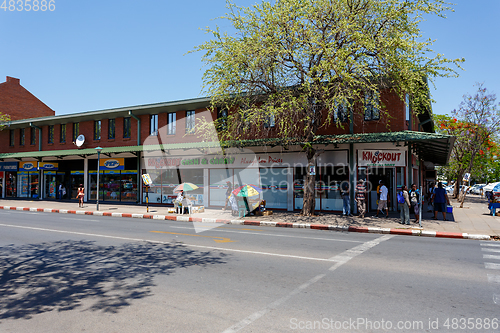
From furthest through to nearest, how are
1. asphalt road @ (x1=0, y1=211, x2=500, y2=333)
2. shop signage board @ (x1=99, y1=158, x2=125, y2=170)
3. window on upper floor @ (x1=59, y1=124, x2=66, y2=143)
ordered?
window on upper floor @ (x1=59, y1=124, x2=66, y2=143) → shop signage board @ (x1=99, y1=158, x2=125, y2=170) → asphalt road @ (x1=0, y1=211, x2=500, y2=333)

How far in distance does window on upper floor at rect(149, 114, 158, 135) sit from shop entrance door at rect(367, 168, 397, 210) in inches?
624

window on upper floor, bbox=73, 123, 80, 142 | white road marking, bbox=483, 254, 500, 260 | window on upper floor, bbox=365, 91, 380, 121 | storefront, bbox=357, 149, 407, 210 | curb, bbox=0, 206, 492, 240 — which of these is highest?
window on upper floor, bbox=73, 123, 80, 142

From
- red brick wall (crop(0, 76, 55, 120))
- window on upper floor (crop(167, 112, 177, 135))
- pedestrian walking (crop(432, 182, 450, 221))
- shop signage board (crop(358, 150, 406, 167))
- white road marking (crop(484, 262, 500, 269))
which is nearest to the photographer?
white road marking (crop(484, 262, 500, 269))

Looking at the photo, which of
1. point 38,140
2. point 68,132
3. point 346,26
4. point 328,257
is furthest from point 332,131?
point 38,140

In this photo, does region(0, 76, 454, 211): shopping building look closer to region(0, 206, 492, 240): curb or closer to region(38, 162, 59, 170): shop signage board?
region(38, 162, 59, 170): shop signage board

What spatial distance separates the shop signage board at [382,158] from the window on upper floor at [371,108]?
6.46ft

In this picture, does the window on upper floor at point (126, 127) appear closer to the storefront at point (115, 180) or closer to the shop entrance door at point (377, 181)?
the storefront at point (115, 180)

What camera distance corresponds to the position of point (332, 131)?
19.0 metres

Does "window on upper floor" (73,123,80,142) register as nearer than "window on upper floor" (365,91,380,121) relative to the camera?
No

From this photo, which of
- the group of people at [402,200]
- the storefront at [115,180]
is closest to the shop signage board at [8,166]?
the storefront at [115,180]

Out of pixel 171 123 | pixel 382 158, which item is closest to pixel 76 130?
pixel 171 123

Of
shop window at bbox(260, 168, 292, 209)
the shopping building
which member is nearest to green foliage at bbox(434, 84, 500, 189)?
the shopping building

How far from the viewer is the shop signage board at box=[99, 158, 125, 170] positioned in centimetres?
2581

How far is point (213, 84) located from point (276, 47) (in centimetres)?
358
